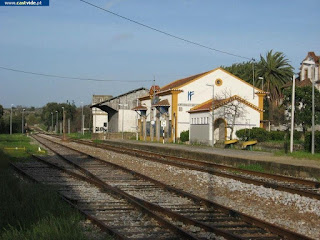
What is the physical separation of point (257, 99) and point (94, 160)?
39.3m

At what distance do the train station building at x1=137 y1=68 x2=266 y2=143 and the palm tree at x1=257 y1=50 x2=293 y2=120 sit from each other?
59.8 feet

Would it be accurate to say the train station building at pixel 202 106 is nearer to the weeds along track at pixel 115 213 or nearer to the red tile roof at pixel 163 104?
the red tile roof at pixel 163 104

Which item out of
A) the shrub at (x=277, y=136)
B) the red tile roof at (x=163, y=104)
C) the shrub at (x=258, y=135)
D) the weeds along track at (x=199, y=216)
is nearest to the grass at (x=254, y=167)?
the weeds along track at (x=199, y=216)

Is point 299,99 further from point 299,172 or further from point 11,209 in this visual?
point 11,209

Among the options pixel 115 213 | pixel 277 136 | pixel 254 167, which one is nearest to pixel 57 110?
pixel 277 136

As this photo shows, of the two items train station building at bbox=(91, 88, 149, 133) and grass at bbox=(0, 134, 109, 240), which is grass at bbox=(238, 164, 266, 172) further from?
train station building at bbox=(91, 88, 149, 133)

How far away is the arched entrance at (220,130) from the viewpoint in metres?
51.2

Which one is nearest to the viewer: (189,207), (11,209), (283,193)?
(11,209)

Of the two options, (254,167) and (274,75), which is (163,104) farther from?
(254,167)

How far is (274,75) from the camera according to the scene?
80.6 meters

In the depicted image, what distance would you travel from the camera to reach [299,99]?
47938 mm

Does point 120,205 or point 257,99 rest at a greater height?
point 257,99

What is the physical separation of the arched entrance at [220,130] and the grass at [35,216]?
130 feet

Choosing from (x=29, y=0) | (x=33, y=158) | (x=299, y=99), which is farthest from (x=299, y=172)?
(x=299, y=99)
